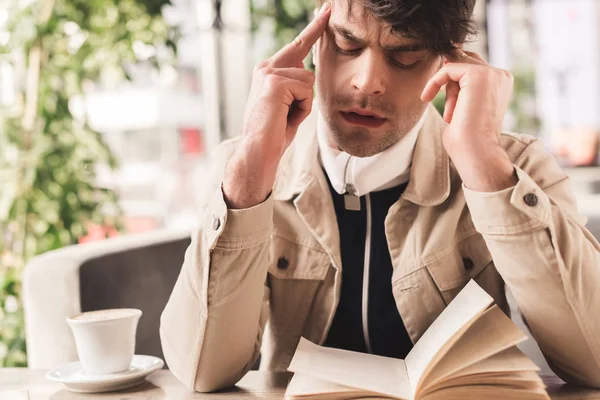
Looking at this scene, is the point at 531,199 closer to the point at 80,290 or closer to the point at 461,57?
the point at 461,57

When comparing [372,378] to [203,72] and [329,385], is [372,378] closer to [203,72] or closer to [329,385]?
[329,385]

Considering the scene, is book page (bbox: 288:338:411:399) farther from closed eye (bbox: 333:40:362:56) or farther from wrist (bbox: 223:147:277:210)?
closed eye (bbox: 333:40:362:56)

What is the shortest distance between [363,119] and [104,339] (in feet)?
1.84

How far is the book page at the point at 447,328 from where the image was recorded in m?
0.81

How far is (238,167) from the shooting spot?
1.03 metres

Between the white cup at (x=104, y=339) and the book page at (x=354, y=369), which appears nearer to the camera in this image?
the book page at (x=354, y=369)

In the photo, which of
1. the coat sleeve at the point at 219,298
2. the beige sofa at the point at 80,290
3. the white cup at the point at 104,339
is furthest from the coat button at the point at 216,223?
the beige sofa at the point at 80,290

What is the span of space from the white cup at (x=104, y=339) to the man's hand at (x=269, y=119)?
0.24 m

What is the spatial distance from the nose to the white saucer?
0.55 metres

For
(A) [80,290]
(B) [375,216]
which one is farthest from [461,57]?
(A) [80,290]

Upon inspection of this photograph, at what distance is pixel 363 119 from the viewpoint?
120 centimetres

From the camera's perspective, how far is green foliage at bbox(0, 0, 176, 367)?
6.78ft

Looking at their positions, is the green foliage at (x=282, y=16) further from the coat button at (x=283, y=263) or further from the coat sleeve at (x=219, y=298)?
the coat sleeve at (x=219, y=298)

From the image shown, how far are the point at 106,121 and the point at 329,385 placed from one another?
2.39 meters
